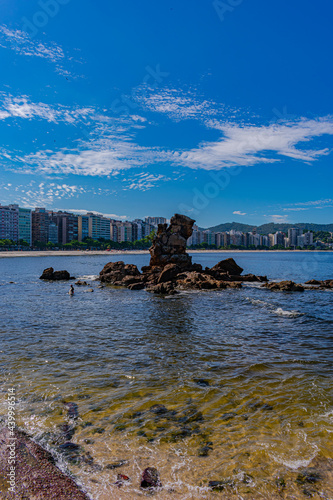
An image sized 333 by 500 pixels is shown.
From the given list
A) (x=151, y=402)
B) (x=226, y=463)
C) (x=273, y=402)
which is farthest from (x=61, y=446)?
(x=273, y=402)

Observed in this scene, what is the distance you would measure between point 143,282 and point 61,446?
107ft

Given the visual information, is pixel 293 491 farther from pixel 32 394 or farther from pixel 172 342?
pixel 172 342

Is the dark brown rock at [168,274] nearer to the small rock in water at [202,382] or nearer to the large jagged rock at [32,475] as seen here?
the small rock in water at [202,382]

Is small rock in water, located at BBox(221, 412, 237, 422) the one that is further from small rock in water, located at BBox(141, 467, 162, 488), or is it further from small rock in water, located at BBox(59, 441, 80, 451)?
small rock in water, located at BBox(59, 441, 80, 451)

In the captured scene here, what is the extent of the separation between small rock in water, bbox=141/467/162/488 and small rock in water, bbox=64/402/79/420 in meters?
2.70

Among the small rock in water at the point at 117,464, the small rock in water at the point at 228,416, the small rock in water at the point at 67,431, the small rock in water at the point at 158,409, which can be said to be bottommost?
the small rock in water at the point at 158,409

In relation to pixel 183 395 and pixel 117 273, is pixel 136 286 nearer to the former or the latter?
pixel 117 273

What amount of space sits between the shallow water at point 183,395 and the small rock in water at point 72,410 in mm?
170

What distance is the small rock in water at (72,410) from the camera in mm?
7527

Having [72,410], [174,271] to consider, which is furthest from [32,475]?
[174,271]

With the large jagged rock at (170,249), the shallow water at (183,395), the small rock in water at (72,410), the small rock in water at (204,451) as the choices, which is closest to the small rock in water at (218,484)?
the shallow water at (183,395)

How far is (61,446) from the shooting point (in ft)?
20.7

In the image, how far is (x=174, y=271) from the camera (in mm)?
39562

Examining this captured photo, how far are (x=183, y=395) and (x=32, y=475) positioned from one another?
175 inches
